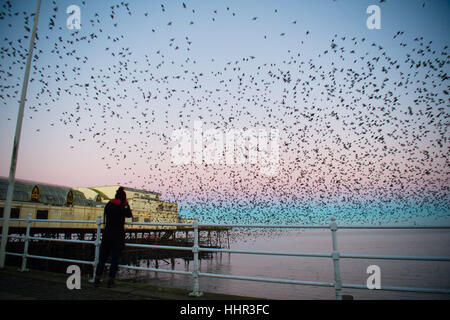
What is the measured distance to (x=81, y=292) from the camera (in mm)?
4660

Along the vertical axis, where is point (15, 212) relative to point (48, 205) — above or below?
below

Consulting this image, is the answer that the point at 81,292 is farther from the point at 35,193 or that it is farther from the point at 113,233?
the point at 35,193

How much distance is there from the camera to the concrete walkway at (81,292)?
→ 4296mm

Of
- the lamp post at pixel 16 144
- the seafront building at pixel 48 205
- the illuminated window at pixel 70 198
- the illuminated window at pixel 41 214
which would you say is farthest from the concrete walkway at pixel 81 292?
the illuminated window at pixel 70 198

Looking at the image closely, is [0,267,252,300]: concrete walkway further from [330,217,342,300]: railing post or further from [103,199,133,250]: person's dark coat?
[330,217,342,300]: railing post

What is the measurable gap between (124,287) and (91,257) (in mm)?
24904

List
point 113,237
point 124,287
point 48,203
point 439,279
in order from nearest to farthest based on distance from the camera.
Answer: point 124,287 < point 113,237 < point 439,279 < point 48,203

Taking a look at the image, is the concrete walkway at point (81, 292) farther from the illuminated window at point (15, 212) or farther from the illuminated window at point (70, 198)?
the illuminated window at point (70, 198)

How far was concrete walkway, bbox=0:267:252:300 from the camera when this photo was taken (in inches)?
169

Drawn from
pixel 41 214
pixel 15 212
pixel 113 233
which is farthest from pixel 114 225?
pixel 41 214

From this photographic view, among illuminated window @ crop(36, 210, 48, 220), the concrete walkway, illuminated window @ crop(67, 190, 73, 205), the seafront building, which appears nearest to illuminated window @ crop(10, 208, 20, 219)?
the seafront building
